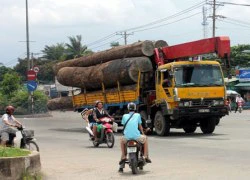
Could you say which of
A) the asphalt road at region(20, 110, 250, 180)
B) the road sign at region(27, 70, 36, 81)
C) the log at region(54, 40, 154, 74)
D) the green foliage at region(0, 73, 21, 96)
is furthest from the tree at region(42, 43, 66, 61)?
the asphalt road at region(20, 110, 250, 180)

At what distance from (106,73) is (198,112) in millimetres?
5739

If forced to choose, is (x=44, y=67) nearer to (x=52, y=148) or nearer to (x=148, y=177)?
(x=52, y=148)

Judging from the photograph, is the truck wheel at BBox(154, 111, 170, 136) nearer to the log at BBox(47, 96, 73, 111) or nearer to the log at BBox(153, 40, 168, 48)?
the log at BBox(153, 40, 168, 48)

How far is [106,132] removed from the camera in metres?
16.2

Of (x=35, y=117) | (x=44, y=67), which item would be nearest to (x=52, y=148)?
(x=35, y=117)

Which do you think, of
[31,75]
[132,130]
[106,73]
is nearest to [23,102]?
[31,75]

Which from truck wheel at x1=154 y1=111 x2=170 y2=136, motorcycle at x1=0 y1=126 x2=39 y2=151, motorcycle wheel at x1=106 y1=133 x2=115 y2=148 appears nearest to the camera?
motorcycle at x1=0 y1=126 x2=39 y2=151

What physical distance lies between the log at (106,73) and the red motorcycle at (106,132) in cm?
514

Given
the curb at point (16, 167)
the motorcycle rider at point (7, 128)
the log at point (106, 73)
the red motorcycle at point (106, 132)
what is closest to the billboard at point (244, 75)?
the log at point (106, 73)

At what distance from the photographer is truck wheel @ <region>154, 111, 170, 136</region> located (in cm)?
1956

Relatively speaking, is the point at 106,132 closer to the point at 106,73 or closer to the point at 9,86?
the point at 106,73

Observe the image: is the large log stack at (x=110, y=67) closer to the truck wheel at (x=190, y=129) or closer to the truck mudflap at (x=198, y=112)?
the truck wheel at (x=190, y=129)

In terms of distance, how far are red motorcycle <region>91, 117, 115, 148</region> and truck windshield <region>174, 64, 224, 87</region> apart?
11.3ft

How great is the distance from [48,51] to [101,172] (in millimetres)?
101738
